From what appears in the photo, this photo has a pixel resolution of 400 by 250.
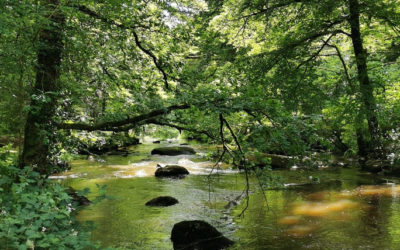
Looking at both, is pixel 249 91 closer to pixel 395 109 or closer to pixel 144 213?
pixel 144 213

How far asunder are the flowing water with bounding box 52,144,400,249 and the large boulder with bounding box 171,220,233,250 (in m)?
0.23

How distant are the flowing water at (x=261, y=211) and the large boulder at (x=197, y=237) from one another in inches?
8.9

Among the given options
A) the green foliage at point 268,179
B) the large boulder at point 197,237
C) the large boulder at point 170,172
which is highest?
the green foliage at point 268,179

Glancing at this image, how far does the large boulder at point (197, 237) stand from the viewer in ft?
21.9

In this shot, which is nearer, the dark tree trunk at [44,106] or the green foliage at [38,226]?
the green foliage at [38,226]

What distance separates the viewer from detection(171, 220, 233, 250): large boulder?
21.9 feet

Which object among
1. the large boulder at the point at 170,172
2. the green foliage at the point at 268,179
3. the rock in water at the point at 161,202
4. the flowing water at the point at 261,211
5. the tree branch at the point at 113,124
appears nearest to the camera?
the green foliage at the point at 268,179

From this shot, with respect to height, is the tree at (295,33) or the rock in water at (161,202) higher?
the tree at (295,33)

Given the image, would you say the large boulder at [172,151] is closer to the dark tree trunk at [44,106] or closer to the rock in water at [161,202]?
the rock in water at [161,202]

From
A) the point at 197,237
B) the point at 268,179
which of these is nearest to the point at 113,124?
the point at 197,237

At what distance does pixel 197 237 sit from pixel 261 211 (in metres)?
2.80

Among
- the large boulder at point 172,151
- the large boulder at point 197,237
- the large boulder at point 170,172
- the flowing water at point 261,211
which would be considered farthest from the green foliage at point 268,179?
the large boulder at point 172,151

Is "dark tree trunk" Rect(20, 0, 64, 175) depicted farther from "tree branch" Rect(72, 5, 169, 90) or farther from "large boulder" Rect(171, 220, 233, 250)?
"large boulder" Rect(171, 220, 233, 250)

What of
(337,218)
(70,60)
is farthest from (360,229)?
(70,60)
